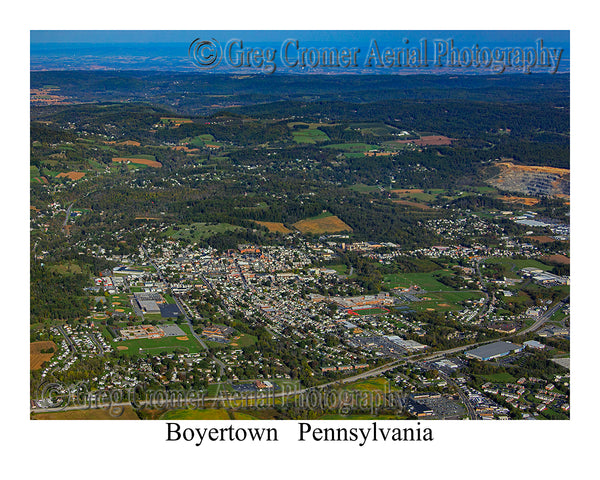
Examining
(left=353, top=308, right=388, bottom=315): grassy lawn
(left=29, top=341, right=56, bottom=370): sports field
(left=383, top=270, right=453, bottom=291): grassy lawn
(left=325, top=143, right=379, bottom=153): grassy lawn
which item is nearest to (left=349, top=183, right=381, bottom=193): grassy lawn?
(left=325, top=143, right=379, bottom=153): grassy lawn

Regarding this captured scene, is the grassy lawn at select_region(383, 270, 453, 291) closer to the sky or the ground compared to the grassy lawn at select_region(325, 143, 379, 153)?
closer to the ground

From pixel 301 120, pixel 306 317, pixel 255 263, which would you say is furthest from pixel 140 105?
pixel 306 317

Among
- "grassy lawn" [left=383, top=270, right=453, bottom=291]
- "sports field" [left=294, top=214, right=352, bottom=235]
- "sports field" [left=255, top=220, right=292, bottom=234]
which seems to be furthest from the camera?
"sports field" [left=294, top=214, right=352, bottom=235]

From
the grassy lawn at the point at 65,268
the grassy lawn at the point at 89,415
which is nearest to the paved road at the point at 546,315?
the grassy lawn at the point at 89,415

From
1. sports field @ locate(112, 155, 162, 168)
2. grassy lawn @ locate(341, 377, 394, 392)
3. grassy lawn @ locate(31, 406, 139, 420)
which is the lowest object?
grassy lawn @ locate(31, 406, 139, 420)

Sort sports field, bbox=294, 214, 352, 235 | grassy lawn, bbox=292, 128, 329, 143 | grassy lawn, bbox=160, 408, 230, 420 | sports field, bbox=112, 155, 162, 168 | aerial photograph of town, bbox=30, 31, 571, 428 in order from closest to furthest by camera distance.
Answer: grassy lawn, bbox=160, 408, 230, 420
aerial photograph of town, bbox=30, 31, 571, 428
sports field, bbox=294, 214, 352, 235
sports field, bbox=112, 155, 162, 168
grassy lawn, bbox=292, 128, 329, 143

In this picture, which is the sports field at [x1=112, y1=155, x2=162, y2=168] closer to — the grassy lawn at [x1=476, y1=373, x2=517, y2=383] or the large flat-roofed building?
the large flat-roofed building

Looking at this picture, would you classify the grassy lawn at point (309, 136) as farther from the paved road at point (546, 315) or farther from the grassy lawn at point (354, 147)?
the paved road at point (546, 315)
